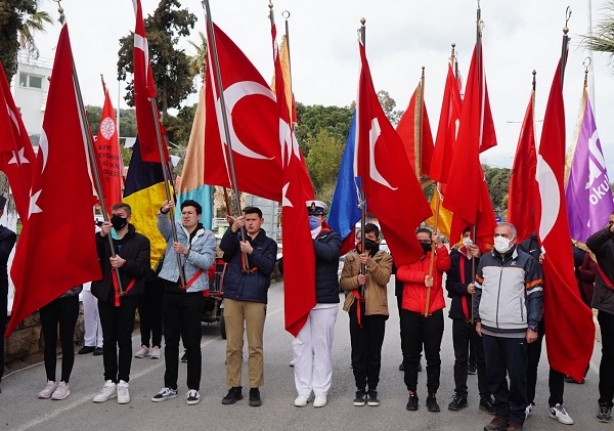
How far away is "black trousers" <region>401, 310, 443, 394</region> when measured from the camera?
617 centimetres

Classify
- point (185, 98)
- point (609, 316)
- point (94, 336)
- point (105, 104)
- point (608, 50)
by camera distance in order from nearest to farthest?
point (609, 316)
point (608, 50)
point (94, 336)
point (105, 104)
point (185, 98)

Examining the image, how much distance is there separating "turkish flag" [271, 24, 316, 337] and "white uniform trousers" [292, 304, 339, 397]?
185mm

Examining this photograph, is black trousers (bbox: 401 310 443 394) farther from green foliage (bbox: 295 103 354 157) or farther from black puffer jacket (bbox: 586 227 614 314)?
green foliage (bbox: 295 103 354 157)

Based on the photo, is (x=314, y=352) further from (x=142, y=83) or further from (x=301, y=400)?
(x=142, y=83)

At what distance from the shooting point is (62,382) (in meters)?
6.43

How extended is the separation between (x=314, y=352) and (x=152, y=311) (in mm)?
2882

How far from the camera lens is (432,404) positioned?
616 cm

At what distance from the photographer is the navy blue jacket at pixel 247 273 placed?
250 inches

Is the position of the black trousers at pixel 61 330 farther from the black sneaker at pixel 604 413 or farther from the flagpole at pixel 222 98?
the black sneaker at pixel 604 413

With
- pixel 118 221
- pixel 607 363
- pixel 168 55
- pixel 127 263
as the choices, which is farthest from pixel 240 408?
pixel 168 55

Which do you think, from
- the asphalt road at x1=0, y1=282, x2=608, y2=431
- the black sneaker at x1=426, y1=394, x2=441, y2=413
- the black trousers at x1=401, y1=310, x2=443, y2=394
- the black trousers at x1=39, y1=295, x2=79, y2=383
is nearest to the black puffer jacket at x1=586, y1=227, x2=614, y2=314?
the asphalt road at x1=0, y1=282, x2=608, y2=431

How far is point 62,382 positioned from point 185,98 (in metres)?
17.1

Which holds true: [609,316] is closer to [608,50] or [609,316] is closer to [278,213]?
[608,50]

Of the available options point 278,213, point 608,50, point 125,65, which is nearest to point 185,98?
point 125,65
